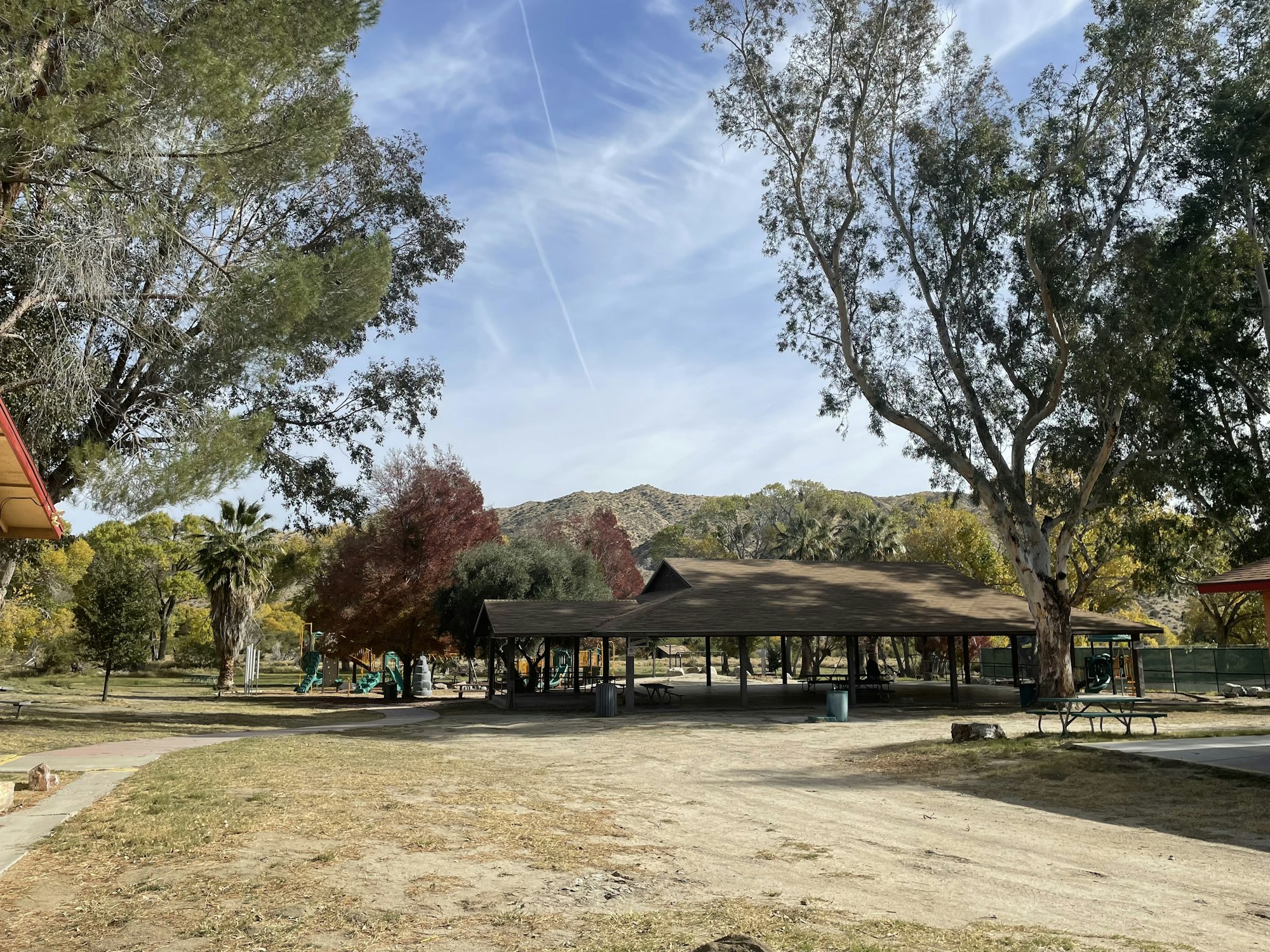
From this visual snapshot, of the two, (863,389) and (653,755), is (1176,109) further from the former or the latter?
(653,755)

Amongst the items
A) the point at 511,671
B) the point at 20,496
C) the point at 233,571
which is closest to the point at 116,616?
the point at 233,571

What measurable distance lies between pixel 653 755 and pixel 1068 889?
10.8 metres

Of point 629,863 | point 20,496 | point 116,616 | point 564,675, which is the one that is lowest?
point 564,675

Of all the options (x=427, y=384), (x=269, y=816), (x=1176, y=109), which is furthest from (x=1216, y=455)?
(x=269, y=816)

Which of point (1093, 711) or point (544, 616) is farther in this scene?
point (544, 616)

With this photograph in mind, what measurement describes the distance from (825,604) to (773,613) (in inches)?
93.7

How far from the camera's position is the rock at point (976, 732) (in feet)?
59.5

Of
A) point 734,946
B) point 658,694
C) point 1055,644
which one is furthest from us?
point 658,694

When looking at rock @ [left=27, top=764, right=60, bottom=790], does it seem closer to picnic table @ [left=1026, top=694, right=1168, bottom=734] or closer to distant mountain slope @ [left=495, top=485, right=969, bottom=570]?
picnic table @ [left=1026, top=694, right=1168, bottom=734]

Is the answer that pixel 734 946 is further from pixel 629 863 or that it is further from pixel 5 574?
pixel 5 574

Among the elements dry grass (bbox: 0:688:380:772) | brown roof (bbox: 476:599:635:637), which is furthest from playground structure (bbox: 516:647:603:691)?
dry grass (bbox: 0:688:380:772)

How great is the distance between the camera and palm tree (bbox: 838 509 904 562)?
2215 inches

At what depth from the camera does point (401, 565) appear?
121 ft

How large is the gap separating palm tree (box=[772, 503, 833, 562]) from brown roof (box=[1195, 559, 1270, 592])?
41.8 m
